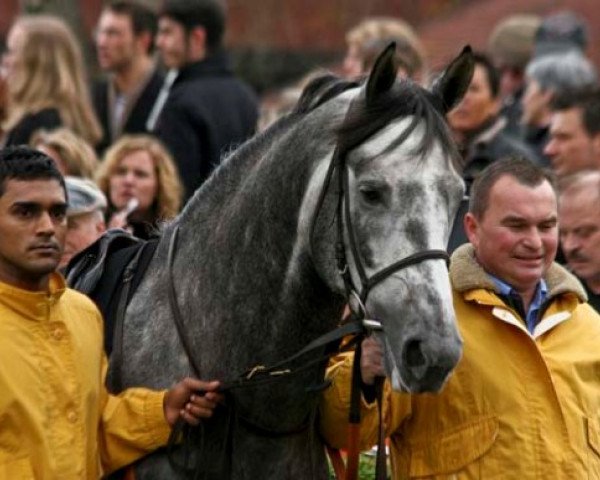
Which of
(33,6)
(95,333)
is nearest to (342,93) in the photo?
(95,333)

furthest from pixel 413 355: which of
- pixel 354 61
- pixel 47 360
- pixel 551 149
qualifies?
pixel 354 61

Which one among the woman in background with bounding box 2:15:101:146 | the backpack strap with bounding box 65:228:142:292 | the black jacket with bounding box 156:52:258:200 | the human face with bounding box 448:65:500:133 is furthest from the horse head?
the woman in background with bounding box 2:15:101:146

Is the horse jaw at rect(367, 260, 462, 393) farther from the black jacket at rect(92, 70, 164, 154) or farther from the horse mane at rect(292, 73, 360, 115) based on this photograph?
the black jacket at rect(92, 70, 164, 154)

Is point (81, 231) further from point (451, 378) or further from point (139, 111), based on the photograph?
point (139, 111)

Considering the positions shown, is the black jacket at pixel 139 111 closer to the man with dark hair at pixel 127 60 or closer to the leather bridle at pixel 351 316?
the man with dark hair at pixel 127 60

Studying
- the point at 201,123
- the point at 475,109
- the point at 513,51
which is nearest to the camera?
the point at 201,123

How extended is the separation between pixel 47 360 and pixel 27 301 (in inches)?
7.4

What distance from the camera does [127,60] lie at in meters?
12.3

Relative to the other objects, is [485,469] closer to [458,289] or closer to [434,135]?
[458,289]

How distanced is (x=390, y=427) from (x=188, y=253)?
871 mm

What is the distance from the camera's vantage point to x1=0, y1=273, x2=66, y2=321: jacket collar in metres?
6.06

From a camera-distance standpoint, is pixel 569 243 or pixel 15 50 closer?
pixel 569 243

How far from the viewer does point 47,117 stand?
11.3m

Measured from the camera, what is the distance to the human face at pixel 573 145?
10.1 meters
